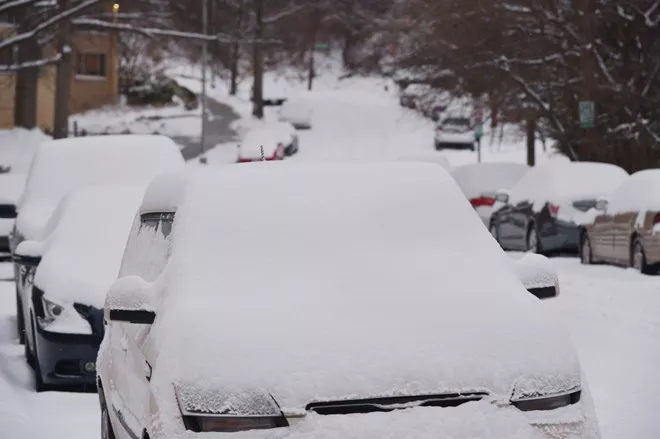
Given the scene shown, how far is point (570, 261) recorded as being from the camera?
22.1m

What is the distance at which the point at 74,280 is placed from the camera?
10.0m

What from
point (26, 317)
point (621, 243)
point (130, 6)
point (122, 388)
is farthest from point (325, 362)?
point (130, 6)

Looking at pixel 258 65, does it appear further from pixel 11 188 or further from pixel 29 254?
pixel 29 254

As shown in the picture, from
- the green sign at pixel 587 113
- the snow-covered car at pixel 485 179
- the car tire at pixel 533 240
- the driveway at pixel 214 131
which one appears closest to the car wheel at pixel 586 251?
the car tire at pixel 533 240

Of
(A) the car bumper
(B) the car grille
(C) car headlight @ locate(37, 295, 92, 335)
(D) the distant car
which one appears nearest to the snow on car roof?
(C) car headlight @ locate(37, 295, 92, 335)

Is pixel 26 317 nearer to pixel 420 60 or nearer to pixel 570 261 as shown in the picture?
pixel 570 261

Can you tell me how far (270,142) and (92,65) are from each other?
1108 inches

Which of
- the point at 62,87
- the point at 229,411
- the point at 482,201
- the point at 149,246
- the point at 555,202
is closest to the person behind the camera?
the point at 229,411

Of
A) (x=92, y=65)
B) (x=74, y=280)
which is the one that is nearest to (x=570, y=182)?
(x=74, y=280)

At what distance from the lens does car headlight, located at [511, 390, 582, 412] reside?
505cm

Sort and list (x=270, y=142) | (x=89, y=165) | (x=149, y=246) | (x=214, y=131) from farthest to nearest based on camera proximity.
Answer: (x=214, y=131)
(x=270, y=142)
(x=89, y=165)
(x=149, y=246)

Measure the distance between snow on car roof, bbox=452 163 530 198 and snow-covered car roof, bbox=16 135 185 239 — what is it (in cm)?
1555

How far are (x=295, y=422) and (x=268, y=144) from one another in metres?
35.5

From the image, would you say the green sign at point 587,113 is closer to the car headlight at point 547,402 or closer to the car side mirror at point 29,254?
the car side mirror at point 29,254
